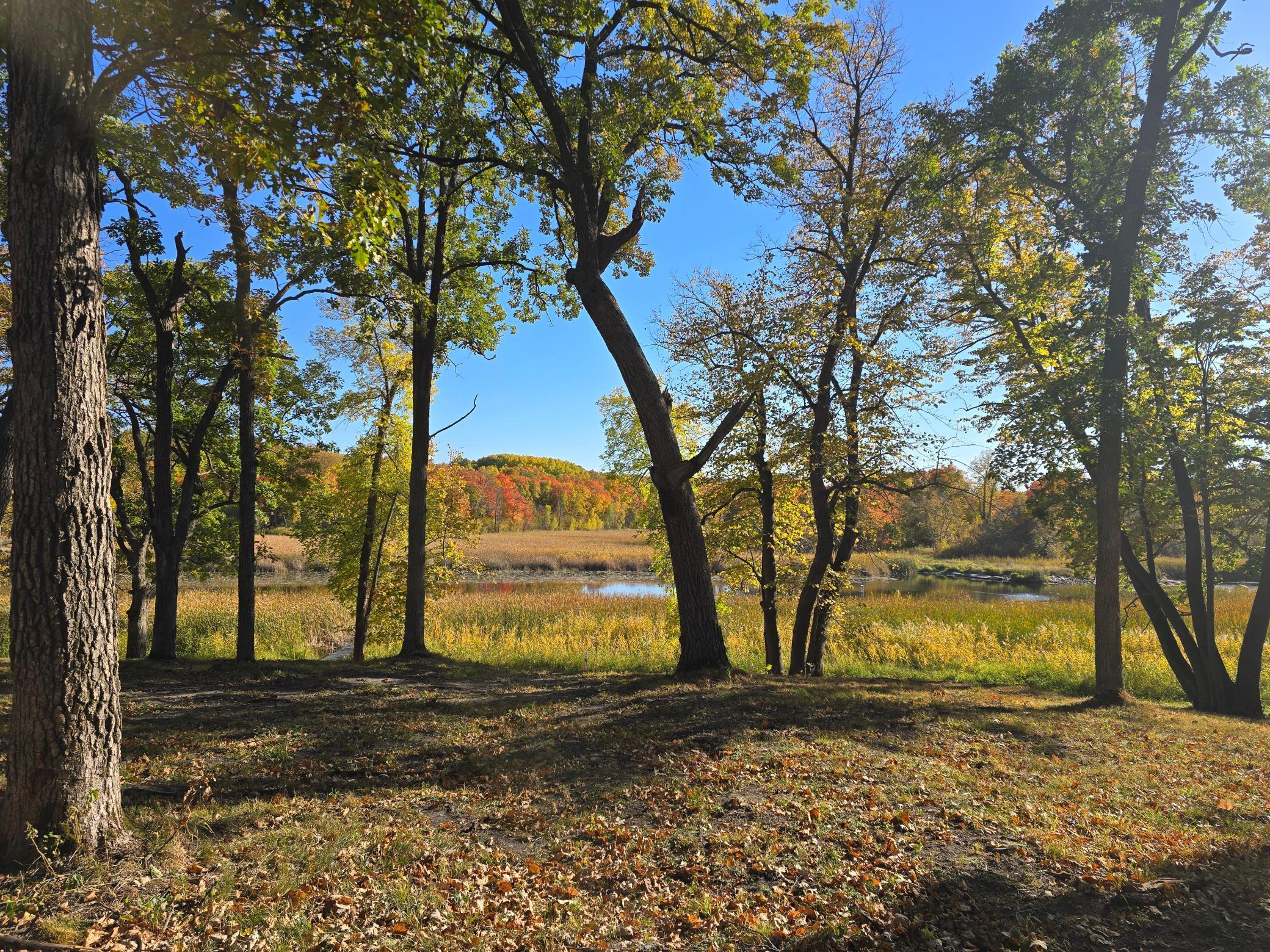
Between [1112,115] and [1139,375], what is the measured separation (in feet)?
14.2

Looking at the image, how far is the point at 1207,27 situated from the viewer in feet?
30.7

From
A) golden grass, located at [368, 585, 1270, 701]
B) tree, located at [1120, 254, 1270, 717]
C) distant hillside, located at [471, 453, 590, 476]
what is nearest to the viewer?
tree, located at [1120, 254, 1270, 717]

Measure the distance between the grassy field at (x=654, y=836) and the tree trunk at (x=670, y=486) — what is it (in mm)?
1803

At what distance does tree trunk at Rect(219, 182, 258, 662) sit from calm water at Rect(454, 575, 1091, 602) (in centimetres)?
2194

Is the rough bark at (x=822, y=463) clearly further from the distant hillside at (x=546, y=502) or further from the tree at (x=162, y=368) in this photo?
the distant hillside at (x=546, y=502)

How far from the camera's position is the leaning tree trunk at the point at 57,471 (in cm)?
306

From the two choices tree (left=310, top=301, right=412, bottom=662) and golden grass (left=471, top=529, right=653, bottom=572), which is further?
golden grass (left=471, top=529, right=653, bottom=572)

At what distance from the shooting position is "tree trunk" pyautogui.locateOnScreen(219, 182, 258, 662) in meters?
11.0

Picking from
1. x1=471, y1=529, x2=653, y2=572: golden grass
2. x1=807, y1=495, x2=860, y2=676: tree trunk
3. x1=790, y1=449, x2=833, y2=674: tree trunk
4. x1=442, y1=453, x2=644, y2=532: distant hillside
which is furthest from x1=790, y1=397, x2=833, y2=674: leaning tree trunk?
x1=442, y1=453, x2=644, y2=532: distant hillside

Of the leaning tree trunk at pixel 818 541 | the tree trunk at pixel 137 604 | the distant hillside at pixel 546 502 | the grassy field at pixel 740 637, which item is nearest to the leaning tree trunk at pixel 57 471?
the leaning tree trunk at pixel 818 541

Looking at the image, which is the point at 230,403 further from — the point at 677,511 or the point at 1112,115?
the point at 1112,115

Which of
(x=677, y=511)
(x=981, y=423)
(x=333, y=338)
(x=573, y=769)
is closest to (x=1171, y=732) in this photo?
(x=981, y=423)

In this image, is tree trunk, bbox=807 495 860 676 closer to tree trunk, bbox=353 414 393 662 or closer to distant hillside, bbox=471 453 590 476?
tree trunk, bbox=353 414 393 662

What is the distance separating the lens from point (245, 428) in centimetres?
1148
